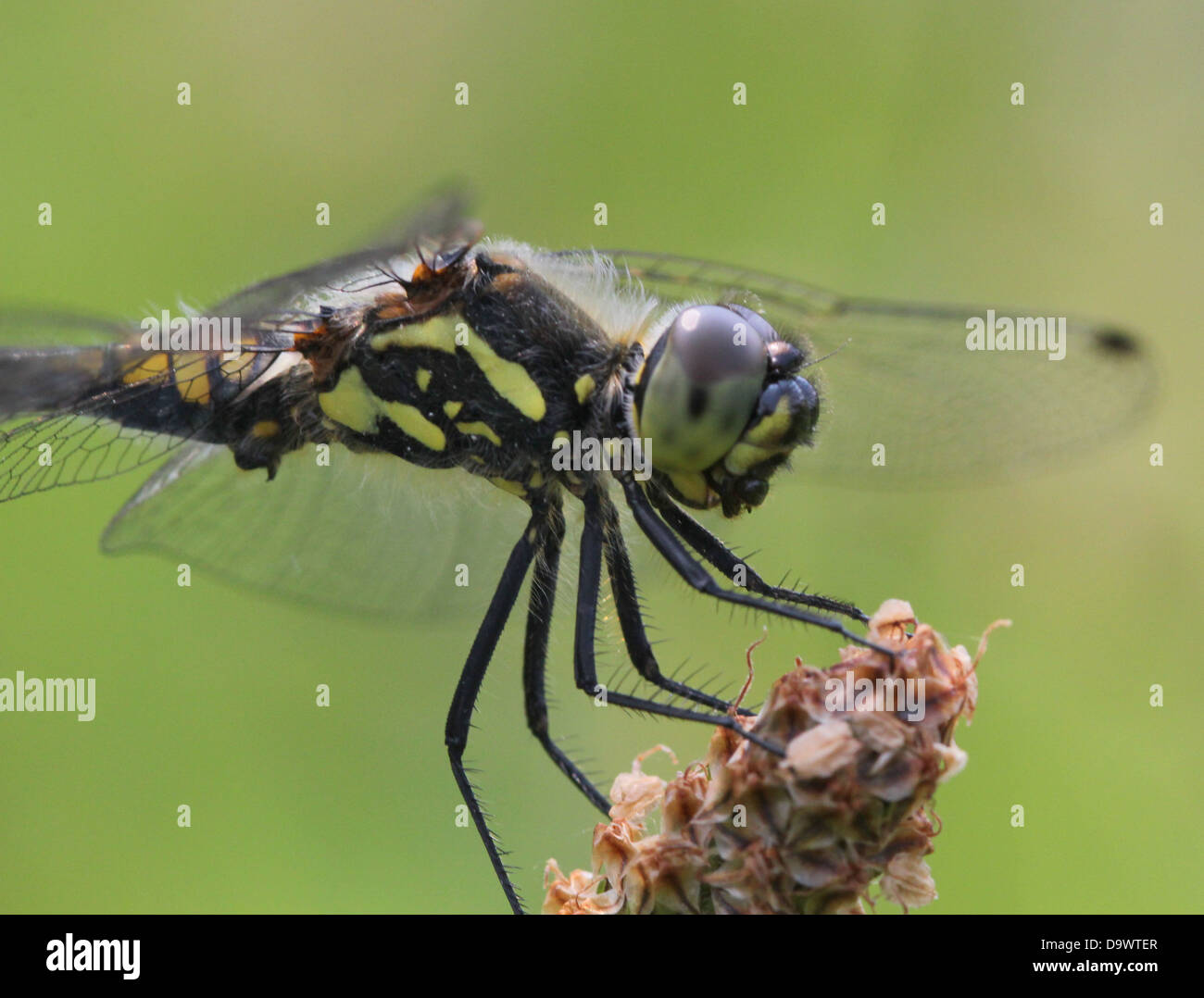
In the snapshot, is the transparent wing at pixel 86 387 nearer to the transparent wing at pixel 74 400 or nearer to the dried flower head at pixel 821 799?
the transparent wing at pixel 74 400

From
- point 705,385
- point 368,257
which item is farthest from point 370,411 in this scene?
point 705,385

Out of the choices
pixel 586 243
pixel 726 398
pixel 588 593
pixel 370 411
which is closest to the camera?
pixel 726 398

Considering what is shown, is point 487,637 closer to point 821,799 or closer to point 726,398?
point 726,398

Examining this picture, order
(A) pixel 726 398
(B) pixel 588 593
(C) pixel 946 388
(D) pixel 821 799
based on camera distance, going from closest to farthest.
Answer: (D) pixel 821 799 < (A) pixel 726 398 < (B) pixel 588 593 < (C) pixel 946 388

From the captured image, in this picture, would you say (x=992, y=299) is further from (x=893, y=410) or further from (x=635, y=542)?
(x=635, y=542)

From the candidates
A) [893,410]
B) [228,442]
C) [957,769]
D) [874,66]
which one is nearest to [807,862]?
[957,769]

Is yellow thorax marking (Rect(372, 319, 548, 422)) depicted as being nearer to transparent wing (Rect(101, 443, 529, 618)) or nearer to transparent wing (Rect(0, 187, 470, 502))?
transparent wing (Rect(0, 187, 470, 502))

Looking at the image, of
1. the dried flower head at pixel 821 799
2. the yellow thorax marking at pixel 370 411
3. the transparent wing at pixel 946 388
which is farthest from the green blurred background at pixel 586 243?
the dried flower head at pixel 821 799
